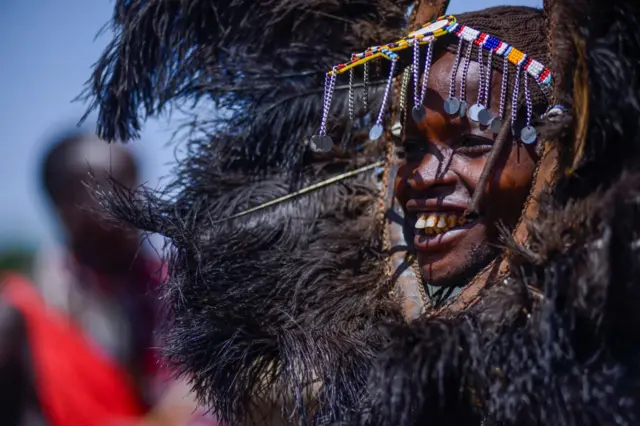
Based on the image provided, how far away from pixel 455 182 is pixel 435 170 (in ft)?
0.18

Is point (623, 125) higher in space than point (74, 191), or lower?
higher

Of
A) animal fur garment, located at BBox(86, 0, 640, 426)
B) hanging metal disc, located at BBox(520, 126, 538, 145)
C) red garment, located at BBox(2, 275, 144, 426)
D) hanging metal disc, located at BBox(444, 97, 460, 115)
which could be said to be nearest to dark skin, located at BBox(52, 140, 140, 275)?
red garment, located at BBox(2, 275, 144, 426)

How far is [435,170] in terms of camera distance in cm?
182

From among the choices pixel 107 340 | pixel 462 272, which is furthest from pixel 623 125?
pixel 107 340

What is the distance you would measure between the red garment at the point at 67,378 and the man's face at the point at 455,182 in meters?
1.72

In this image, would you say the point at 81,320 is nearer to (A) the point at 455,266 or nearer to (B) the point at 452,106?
(A) the point at 455,266

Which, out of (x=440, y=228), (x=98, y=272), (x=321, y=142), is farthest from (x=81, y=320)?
(x=440, y=228)

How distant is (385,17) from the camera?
218cm

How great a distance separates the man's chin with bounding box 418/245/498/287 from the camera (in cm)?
178

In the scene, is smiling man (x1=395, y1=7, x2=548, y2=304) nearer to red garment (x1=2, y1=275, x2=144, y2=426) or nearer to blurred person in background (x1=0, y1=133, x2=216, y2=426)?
blurred person in background (x1=0, y1=133, x2=216, y2=426)

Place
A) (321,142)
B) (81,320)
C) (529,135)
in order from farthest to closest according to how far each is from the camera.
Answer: (81,320) < (321,142) < (529,135)

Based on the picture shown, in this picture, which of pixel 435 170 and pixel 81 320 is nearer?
pixel 435 170

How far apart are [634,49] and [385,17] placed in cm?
91

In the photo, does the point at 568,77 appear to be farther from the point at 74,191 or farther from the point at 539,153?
the point at 74,191
